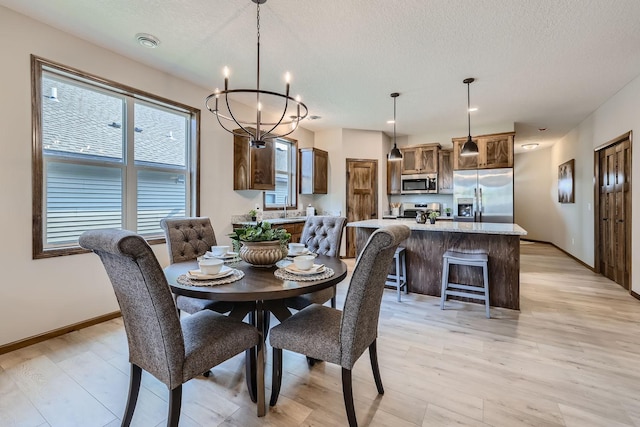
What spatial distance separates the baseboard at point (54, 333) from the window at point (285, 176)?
111 inches

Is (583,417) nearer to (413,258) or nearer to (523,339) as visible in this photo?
(523,339)

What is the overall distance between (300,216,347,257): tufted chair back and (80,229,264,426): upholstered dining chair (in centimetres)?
123

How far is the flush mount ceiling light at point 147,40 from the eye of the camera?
2629mm

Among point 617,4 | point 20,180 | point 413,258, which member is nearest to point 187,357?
point 20,180

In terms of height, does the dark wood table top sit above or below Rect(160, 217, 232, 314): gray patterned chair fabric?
below

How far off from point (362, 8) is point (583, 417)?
298 cm

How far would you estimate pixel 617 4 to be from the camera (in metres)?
2.18

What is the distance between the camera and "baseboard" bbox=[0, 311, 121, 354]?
231cm

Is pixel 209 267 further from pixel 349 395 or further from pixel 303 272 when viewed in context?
pixel 349 395

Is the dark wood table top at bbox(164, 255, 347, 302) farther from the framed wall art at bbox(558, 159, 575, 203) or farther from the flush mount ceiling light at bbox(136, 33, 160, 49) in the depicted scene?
the framed wall art at bbox(558, 159, 575, 203)

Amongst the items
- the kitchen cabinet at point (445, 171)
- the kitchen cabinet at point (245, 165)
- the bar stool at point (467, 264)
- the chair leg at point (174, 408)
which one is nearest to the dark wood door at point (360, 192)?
the kitchen cabinet at point (445, 171)

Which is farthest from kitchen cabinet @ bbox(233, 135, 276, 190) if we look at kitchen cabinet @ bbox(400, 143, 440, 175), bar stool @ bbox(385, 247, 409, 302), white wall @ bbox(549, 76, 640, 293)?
white wall @ bbox(549, 76, 640, 293)

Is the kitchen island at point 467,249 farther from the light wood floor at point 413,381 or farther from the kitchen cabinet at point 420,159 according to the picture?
the kitchen cabinet at point 420,159

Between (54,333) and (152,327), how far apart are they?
2092 mm
